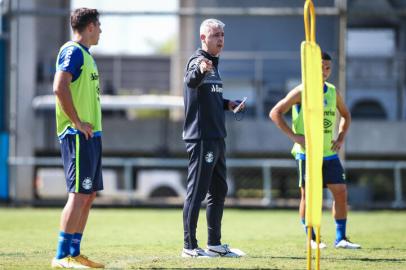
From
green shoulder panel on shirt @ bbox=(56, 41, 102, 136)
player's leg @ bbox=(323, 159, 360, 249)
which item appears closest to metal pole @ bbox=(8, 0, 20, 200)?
player's leg @ bbox=(323, 159, 360, 249)

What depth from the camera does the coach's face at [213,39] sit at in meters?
8.12

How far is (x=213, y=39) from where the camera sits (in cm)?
812

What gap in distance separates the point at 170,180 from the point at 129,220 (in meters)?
6.88

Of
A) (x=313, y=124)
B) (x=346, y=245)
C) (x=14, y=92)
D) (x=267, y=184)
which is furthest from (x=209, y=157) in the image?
(x=14, y=92)

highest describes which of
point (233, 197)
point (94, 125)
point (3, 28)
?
point (3, 28)

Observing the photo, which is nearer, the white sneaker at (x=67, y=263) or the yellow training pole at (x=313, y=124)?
the yellow training pole at (x=313, y=124)

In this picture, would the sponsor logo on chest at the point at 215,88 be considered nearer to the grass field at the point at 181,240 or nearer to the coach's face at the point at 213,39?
the coach's face at the point at 213,39

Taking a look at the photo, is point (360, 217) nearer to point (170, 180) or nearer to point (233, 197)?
point (233, 197)

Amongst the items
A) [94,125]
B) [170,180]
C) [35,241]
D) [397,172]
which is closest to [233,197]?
[170,180]

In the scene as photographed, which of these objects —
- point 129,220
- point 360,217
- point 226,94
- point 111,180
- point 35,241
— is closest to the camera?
point 35,241

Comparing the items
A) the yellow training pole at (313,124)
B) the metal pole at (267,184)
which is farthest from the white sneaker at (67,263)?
the metal pole at (267,184)

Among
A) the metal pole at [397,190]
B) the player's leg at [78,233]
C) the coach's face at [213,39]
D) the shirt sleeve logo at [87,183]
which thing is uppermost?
the coach's face at [213,39]

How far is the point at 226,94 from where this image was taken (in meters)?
21.6

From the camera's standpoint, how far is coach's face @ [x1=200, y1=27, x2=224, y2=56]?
26.6ft
